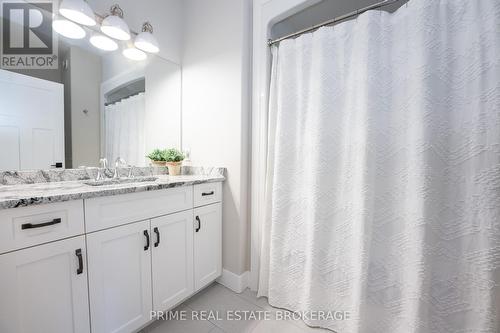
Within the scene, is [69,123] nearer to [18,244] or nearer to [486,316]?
[18,244]

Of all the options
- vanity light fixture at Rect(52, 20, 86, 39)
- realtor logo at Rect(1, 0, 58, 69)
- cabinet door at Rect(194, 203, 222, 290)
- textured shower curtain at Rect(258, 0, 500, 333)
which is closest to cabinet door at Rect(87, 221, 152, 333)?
cabinet door at Rect(194, 203, 222, 290)

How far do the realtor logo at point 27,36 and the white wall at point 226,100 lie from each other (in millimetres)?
910

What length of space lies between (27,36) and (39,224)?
113cm

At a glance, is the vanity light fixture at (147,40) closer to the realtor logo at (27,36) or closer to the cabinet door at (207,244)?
the realtor logo at (27,36)

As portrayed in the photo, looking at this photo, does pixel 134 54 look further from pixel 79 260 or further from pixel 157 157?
pixel 79 260

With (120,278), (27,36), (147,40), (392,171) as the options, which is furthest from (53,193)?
(392,171)

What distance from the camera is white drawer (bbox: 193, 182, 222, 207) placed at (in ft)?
4.75

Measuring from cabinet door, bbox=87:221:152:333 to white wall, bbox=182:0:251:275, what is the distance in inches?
25.7

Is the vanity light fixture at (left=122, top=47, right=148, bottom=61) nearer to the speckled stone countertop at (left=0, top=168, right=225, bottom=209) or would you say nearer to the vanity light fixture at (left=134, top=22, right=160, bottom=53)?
the vanity light fixture at (left=134, top=22, right=160, bottom=53)

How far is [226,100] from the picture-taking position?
162 cm

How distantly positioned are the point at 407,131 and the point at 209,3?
5.65ft

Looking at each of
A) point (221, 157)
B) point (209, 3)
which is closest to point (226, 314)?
Result: point (221, 157)

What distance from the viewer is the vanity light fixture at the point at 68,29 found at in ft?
4.15

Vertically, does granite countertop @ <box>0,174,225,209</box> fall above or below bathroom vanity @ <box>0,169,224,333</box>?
above
